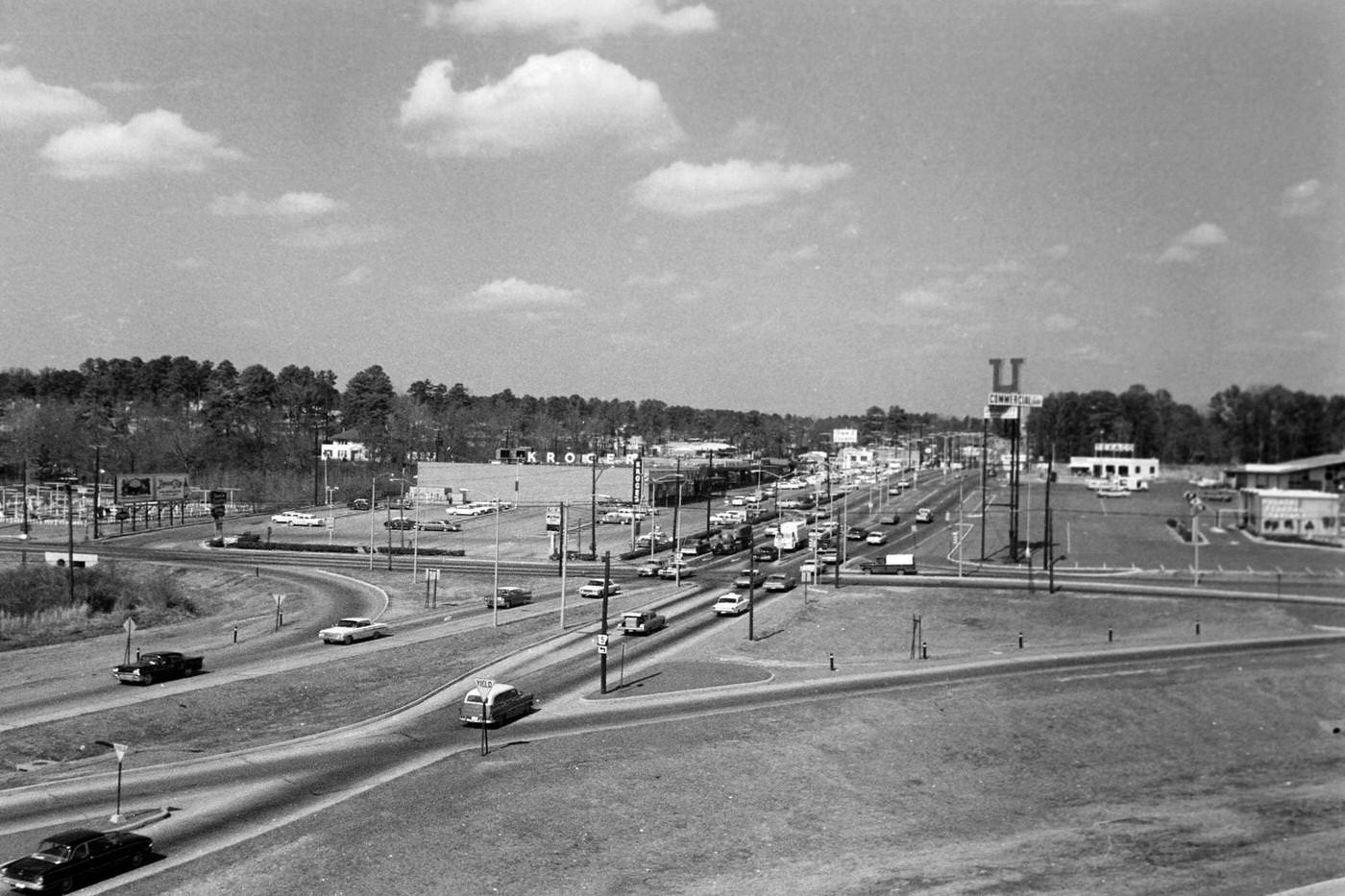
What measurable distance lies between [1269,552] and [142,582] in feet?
277

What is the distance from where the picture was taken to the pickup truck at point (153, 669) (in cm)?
4025

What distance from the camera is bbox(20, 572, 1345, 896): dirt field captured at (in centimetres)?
2244

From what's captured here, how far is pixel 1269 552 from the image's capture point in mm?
79312

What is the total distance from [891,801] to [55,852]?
838 inches

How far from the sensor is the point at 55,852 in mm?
21234

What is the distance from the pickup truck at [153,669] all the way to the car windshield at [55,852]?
65.8 ft

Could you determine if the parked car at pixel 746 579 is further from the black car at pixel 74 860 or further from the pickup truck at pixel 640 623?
the black car at pixel 74 860

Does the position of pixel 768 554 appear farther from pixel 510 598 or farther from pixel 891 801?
pixel 891 801

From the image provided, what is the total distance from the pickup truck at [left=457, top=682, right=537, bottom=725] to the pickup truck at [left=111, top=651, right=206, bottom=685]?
1388 cm

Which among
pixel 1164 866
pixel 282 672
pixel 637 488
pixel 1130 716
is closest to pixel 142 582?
pixel 282 672

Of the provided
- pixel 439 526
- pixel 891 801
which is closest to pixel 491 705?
pixel 891 801

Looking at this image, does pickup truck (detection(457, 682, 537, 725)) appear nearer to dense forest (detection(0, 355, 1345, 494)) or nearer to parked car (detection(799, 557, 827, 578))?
parked car (detection(799, 557, 827, 578))

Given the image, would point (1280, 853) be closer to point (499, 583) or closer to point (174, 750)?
point (174, 750)

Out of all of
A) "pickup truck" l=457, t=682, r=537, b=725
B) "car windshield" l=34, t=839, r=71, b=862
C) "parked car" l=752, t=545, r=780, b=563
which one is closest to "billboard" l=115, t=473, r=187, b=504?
"parked car" l=752, t=545, r=780, b=563
